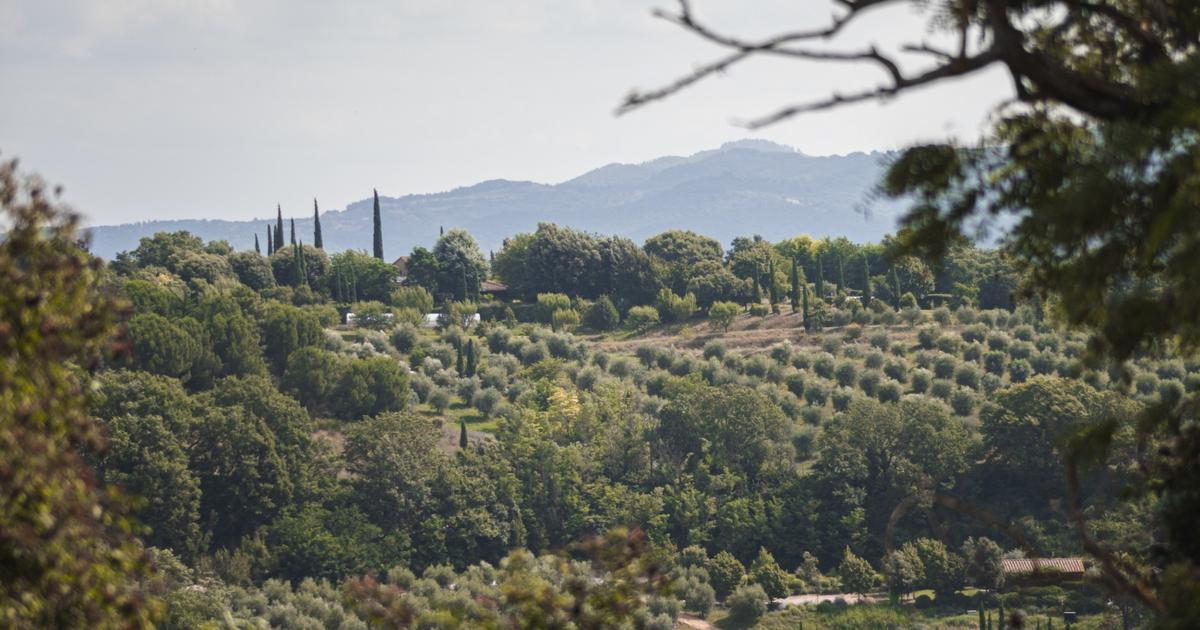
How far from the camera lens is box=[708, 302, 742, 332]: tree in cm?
7378

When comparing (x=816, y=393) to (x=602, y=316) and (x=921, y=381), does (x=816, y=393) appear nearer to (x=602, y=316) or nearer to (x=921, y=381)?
(x=921, y=381)

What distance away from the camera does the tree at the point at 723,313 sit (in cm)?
7378

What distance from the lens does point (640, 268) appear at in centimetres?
8262

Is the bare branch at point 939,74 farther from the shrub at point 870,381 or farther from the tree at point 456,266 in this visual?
the tree at point 456,266

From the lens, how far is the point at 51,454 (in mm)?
7199

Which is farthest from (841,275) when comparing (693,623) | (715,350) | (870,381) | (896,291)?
(693,623)

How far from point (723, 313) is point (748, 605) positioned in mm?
30566

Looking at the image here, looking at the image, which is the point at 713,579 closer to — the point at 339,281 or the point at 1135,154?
the point at 339,281

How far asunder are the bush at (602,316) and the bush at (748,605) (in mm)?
33944

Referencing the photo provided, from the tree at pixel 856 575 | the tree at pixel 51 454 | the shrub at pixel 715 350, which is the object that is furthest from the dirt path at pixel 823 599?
the tree at pixel 51 454

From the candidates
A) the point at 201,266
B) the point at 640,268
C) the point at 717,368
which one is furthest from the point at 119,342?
the point at 640,268

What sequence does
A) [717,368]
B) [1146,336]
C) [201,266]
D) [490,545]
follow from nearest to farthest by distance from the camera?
[1146,336]
[490,545]
[717,368]
[201,266]

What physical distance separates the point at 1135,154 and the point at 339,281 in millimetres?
73715

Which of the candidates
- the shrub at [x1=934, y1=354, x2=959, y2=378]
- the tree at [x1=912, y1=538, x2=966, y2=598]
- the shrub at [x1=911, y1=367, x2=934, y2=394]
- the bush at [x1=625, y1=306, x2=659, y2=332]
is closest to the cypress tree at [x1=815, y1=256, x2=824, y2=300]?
the bush at [x1=625, y1=306, x2=659, y2=332]
